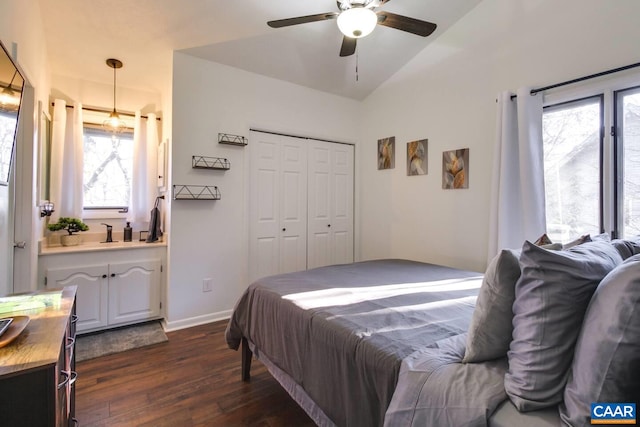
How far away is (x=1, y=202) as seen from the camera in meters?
1.74

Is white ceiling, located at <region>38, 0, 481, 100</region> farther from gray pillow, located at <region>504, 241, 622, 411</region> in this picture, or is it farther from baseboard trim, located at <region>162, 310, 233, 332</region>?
gray pillow, located at <region>504, 241, 622, 411</region>

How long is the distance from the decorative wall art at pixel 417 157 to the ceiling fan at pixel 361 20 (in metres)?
1.47

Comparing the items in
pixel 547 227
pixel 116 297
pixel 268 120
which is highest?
pixel 268 120

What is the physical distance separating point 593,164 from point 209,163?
3.32 meters

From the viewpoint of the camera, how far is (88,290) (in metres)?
2.77

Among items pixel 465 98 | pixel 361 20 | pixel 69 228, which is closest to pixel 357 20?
pixel 361 20

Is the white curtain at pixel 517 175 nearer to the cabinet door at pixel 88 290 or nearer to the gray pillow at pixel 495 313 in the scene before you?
the gray pillow at pixel 495 313

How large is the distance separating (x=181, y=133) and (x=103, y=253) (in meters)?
1.33

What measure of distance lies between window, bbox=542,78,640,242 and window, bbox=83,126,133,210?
427cm

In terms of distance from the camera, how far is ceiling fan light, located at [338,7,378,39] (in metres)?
1.88

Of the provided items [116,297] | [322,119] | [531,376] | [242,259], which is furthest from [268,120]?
[531,376]

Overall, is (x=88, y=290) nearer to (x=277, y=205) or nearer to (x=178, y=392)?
(x=178, y=392)

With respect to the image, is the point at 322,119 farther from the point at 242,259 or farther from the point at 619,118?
the point at 619,118

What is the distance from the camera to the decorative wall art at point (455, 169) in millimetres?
3100
